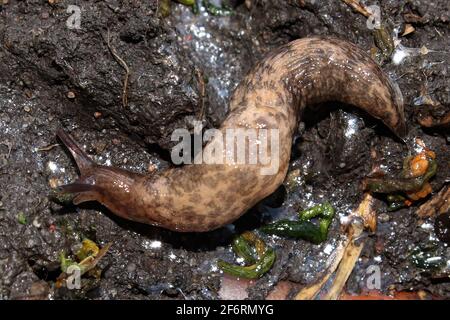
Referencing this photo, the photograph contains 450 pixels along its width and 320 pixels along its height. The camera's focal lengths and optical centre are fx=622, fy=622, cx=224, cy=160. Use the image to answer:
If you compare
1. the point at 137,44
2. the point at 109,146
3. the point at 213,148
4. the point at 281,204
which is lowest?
the point at 281,204

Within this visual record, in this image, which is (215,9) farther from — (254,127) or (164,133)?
(254,127)

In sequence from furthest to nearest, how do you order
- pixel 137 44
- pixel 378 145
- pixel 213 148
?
pixel 378 145 → pixel 137 44 → pixel 213 148

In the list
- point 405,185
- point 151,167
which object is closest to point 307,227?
point 405,185

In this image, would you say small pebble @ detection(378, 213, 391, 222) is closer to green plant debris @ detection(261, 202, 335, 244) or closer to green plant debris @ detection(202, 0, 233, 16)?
green plant debris @ detection(261, 202, 335, 244)

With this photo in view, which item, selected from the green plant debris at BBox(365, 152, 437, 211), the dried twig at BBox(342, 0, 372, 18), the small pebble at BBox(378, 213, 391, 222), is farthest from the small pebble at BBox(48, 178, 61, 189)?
the dried twig at BBox(342, 0, 372, 18)

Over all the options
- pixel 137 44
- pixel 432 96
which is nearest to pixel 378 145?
pixel 432 96

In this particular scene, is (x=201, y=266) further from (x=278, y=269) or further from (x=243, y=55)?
(x=243, y=55)

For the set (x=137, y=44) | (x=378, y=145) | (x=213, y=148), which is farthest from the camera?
(x=378, y=145)
